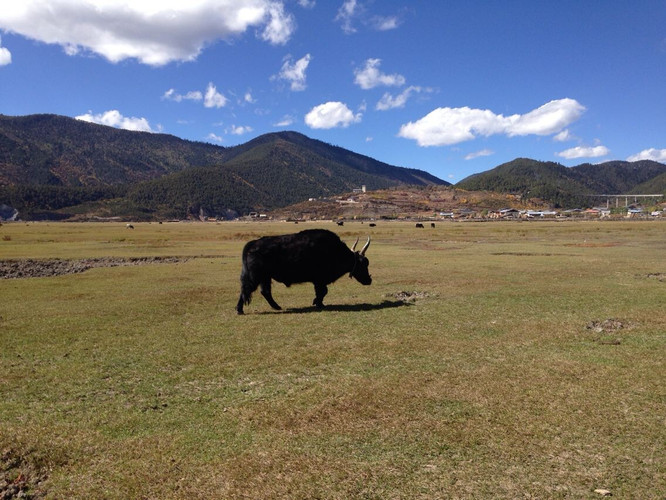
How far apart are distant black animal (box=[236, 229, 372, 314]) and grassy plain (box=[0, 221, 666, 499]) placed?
81 centimetres

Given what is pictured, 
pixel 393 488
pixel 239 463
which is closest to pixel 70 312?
pixel 239 463

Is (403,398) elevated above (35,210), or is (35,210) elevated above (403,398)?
(35,210)

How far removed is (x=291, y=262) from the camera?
44.8ft

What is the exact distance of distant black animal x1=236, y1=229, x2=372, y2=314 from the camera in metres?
13.3

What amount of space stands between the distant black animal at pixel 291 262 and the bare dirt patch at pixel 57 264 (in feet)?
49.5

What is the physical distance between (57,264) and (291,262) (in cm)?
2030

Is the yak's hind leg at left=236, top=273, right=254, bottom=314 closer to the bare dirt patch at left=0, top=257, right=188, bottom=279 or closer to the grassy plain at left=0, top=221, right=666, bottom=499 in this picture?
the grassy plain at left=0, top=221, right=666, bottom=499

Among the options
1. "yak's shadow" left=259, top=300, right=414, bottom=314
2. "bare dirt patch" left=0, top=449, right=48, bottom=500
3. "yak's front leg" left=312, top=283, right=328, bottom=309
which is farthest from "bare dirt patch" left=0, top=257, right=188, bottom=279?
"bare dirt patch" left=0, top=449, right=48, bottom=500

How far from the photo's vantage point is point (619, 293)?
14.6m

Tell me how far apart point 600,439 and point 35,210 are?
628ft

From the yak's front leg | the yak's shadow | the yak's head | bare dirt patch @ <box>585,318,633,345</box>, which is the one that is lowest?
bare dirt patch @ <box>585,318,633,345</box>

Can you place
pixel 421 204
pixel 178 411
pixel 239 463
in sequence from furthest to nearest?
pixel 421 204 < pixel 178 411 < pixel 239 463

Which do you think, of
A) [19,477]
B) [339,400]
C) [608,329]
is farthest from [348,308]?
[19,477]

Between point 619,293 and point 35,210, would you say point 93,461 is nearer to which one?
point 619,293
